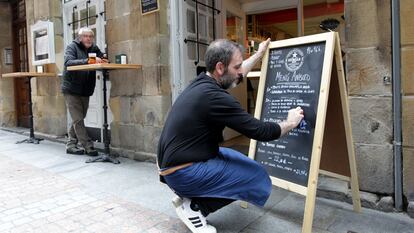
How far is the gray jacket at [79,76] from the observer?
5.16m

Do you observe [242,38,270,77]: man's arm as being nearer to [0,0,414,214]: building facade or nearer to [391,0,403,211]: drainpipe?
[0,0,414,214]: building facade

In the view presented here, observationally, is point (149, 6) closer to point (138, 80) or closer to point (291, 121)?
point (138, 80)

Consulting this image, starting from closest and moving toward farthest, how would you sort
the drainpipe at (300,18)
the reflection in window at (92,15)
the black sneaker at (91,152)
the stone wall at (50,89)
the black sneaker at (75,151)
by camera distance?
the black sneaker at (91,152) < the black sneaker at (75,151) < the reflection in window at (92,15) < the stone wall at (50,89) < the drainpipe at (300,18)

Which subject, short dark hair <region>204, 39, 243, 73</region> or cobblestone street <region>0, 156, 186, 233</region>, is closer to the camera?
short dark hair <region>204, 39, 243, 73</region>

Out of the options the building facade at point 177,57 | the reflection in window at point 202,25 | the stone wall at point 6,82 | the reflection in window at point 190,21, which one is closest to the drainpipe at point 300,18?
the building facade at point 177,57

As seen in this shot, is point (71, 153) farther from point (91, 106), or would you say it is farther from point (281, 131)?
point (281, 131)

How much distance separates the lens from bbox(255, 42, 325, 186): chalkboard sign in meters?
2.66

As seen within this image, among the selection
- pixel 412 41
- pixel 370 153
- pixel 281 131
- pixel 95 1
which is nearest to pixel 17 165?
pixel 95 1

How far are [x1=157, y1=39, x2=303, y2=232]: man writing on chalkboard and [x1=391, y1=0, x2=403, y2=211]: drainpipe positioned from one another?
3.00ft

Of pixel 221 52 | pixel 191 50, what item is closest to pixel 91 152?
pixel 191 50

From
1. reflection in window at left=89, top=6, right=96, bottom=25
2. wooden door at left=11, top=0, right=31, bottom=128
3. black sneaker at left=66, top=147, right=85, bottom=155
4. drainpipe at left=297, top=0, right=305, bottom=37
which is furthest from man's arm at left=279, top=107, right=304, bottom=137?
wooden door at left=11, top=0, right=31, bottom=128

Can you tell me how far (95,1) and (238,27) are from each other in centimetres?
247

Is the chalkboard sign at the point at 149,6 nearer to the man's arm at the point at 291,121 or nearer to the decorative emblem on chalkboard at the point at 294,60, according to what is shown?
the decorative emblem on chalkboard at the point at 294,60

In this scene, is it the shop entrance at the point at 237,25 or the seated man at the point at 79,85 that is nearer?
the shop entrance at the point at 237,25
